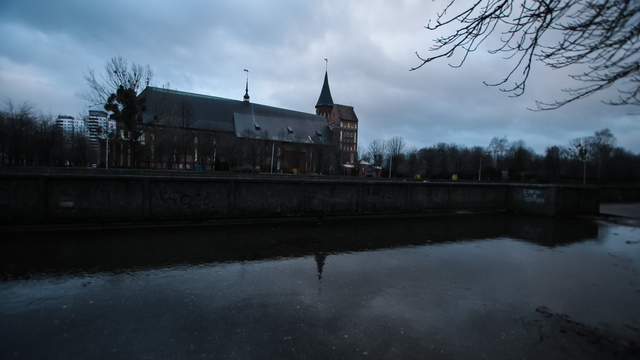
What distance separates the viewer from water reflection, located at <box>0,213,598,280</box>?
5.77 m

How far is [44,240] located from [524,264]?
11.5 meters

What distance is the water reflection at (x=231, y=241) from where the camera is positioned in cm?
577

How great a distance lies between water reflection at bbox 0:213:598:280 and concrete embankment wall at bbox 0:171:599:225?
2.52ft

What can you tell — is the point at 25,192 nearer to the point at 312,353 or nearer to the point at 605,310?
the point at 312,353

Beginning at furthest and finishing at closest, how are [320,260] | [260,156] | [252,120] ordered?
1. [252,120]
2. [260,156]
3. [320,260]

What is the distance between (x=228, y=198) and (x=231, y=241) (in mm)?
2744

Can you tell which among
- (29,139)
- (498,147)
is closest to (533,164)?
(498,147)

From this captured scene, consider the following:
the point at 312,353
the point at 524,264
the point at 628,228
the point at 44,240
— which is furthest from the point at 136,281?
the point at 628,228

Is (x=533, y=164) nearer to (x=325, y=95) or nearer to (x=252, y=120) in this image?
(x=325, y=95)

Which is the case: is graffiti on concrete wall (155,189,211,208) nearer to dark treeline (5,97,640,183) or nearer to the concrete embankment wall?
the concrete embankment wall

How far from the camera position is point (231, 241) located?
25.7ft

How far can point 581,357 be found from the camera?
10.2 ft

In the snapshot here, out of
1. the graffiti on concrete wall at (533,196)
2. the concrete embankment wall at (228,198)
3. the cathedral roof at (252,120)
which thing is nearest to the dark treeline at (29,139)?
the cathedral roof at (252,120)

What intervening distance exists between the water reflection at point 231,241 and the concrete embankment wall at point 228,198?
77 cm
